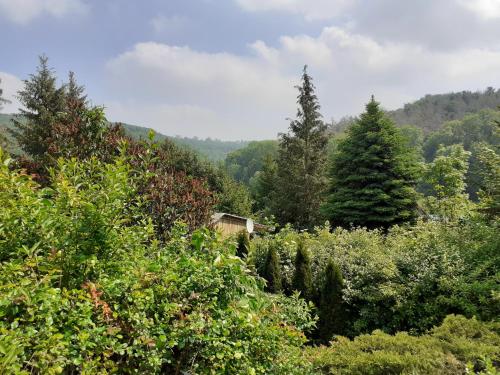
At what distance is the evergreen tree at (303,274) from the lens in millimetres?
7918

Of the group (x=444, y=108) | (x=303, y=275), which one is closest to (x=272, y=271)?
(x=303, y=275)

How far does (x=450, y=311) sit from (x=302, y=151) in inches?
637

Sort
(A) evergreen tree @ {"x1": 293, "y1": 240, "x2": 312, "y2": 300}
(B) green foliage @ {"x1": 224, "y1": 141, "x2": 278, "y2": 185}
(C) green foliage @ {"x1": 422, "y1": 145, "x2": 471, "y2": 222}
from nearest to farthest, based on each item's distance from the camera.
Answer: (A) evergreen tree @ {"x1": 293, "y1": 240, "x2": 312, "y2": 300} < (C) green foliage @ {"x1": 422, "y1": 145, "x2": 471, "y2": 222} < (B) green foliage @ {"x1": 224, "y1": 141, "x2": 278, "y2": 185}

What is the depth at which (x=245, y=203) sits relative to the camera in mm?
28438

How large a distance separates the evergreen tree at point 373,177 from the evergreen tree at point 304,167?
170 cm

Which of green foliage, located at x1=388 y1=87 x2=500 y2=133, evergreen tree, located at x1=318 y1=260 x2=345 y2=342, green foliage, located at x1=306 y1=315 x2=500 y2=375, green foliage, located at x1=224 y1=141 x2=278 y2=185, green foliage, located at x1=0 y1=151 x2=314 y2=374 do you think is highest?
green foliage, located at x1=388 y1=87 x2=500 y2=133

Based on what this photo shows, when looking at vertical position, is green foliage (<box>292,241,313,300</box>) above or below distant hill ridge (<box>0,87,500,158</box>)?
below

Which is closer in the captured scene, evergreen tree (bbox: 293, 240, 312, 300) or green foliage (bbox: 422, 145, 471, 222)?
evergreen tree (bbox: 293, 240, 312, 300)

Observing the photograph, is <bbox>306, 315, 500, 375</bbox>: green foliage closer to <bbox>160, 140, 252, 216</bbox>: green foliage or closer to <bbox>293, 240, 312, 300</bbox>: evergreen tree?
<bbox>293, 240, 312, 300</bbox>: evergreen tree

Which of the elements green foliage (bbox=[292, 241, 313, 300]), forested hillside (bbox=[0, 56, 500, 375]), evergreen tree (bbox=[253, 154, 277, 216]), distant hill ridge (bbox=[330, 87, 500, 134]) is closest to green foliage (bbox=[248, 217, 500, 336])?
forested hillside (bbox=[0, 56, 500, 375])

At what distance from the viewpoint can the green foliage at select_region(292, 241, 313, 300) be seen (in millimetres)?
7922

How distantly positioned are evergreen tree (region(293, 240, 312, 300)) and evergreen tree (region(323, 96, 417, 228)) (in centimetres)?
936

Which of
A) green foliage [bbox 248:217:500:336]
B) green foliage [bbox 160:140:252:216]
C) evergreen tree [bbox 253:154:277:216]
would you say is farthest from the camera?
evergreen tree [bbox 253:154:277:216]

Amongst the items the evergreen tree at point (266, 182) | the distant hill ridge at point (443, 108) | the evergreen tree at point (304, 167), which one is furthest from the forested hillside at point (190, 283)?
the distant hill ridge at point (443, 108)
